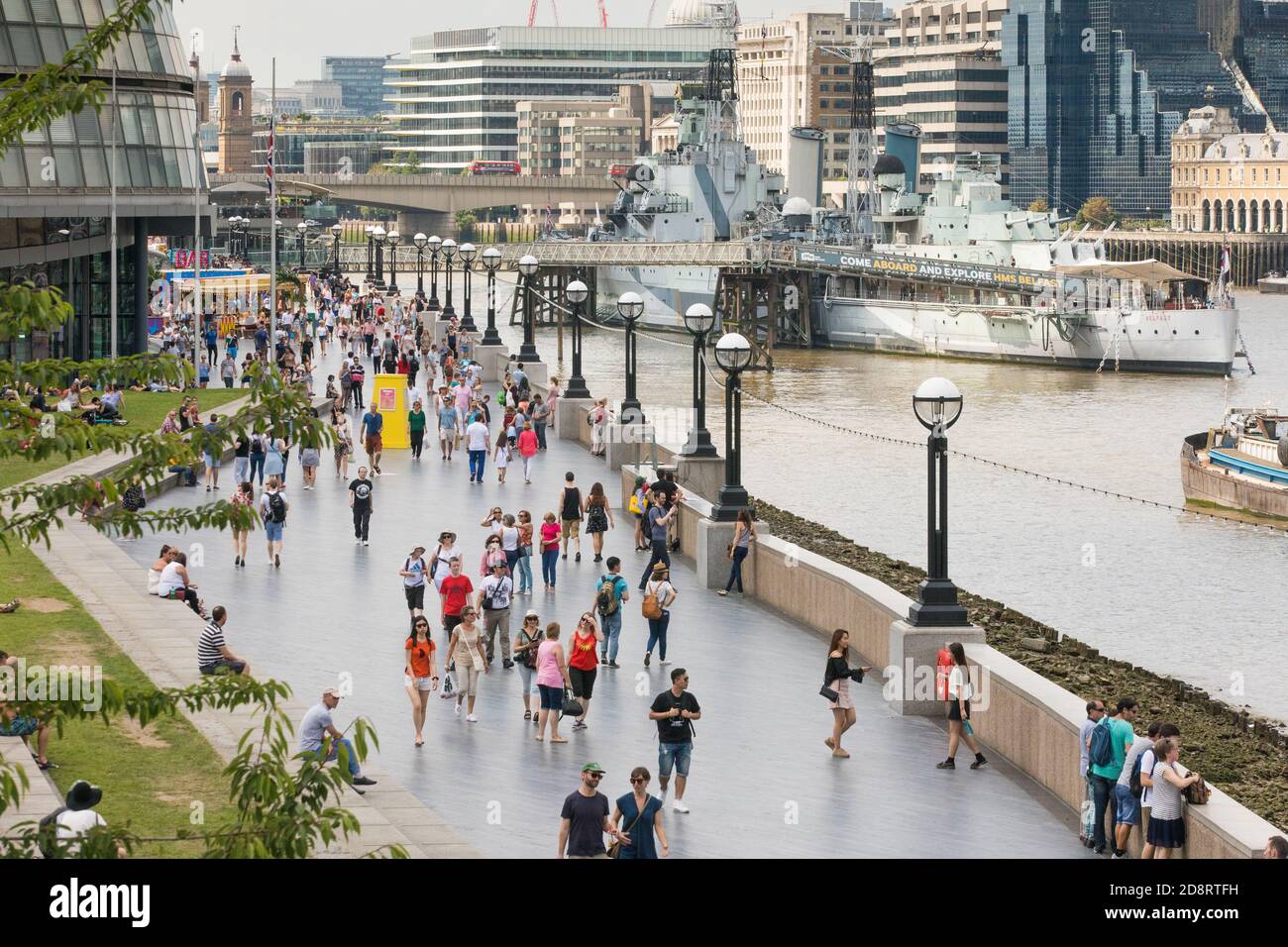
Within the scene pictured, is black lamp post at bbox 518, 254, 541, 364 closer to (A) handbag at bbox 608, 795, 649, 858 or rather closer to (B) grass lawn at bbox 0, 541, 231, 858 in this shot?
(B) grass lawn at bbox 0, 541, 231, 858

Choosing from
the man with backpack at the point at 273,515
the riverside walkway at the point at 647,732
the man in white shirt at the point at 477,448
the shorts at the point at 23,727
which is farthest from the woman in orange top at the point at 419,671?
the man in white shirt at the point at 477,448

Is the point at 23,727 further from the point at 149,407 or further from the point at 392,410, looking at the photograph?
the point at 149,407

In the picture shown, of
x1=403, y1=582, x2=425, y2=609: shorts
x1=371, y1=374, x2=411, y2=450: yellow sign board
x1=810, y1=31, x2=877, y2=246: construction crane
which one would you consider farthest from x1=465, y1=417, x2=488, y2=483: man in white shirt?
x1=810, y1=31, x2=877, y2=246: construction crane

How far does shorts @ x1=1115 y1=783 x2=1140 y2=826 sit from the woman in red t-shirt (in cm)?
1106

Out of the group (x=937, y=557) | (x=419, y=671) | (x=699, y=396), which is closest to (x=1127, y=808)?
(x=937, y=557)

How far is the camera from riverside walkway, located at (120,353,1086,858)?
52.2 feet

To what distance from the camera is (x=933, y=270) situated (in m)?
92.6

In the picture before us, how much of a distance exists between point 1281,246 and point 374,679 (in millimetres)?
168445
